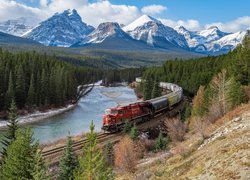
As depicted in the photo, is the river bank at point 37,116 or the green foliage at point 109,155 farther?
the river bank at point 37,116

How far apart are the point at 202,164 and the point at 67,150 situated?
11.2 metres

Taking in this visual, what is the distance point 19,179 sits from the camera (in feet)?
80.7

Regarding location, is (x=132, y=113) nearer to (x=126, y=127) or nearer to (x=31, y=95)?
(x=126, y=127)

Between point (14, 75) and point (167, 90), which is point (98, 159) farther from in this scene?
point (167, 90)

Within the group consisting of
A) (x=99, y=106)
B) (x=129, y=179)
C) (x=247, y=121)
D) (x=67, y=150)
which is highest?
(x=247, y=121)

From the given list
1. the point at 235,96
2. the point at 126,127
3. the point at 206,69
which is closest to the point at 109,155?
the point at 126,127

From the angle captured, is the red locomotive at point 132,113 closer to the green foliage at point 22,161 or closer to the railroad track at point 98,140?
the railroad track at point 98,140

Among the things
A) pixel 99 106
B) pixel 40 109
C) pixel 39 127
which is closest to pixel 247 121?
pixel 39 127

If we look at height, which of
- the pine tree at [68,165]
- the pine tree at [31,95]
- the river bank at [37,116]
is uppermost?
the pine tree at [68,165]

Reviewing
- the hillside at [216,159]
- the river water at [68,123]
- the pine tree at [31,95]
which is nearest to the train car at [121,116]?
the river water at [68,123]

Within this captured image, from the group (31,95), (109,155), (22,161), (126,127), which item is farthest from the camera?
(31,95)

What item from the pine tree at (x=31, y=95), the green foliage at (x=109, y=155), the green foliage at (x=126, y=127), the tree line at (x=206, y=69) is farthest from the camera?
the pine tree at (x=31, y=95)

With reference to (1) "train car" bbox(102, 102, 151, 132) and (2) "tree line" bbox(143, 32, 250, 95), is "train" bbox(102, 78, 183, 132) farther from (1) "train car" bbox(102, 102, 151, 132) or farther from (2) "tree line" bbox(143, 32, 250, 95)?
(2) "tree line" bbox(143, 32, 250, 95)

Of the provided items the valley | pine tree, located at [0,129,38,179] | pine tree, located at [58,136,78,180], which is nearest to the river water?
the valley
